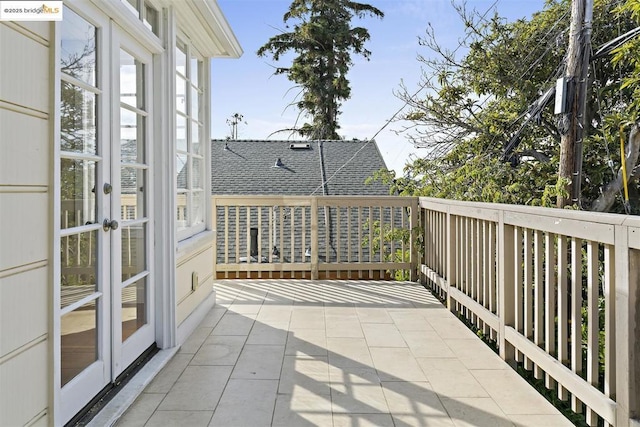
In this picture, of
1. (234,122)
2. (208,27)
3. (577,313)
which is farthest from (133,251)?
(234,122)

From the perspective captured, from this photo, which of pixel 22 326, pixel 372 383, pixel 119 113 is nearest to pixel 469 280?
pixel 372 383

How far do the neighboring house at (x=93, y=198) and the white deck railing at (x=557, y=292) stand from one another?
192cm

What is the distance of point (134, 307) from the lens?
8.35ft

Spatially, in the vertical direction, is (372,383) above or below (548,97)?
below

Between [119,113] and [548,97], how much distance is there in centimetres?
438

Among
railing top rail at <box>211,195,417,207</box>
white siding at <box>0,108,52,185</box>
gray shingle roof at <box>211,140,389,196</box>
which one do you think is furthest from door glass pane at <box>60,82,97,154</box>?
gray shingle roof at <box>211,140,389,196</box>

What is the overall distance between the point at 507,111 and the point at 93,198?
5.50 m

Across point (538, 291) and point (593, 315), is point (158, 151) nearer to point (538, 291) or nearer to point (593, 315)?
point (538, 291)

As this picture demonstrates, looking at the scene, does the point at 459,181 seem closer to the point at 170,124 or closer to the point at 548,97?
the point at 548,97

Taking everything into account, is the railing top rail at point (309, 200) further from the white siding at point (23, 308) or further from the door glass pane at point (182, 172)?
the white siding at point (23, 308)

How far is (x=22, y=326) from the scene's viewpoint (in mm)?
1412

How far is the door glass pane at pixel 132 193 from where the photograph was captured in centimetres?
242

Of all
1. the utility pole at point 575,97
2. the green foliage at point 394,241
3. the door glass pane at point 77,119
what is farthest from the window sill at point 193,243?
the utility pole at point 575,97

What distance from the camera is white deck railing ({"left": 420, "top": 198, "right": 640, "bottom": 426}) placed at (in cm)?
159
